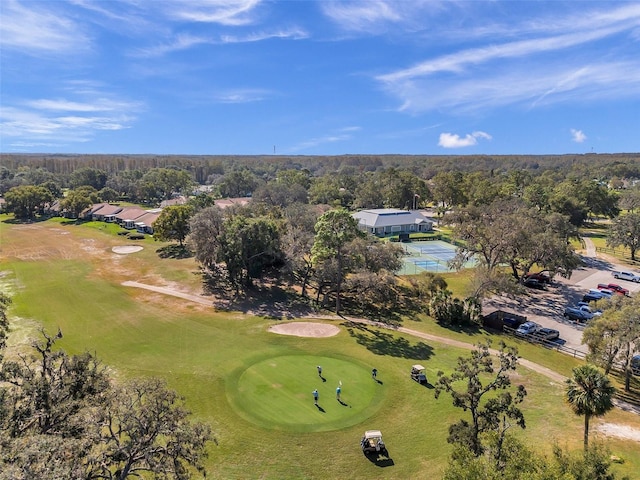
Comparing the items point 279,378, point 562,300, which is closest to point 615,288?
point 562,300

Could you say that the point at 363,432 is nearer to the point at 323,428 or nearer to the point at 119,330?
the point at 323,428

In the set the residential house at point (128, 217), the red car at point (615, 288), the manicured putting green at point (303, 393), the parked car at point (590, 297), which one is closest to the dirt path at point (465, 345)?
the manicured putting green at point (303, 393)

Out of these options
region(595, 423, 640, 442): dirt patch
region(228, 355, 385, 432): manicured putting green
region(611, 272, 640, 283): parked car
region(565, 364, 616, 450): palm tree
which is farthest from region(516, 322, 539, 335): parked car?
region(611, 272, 640, 283): parked car

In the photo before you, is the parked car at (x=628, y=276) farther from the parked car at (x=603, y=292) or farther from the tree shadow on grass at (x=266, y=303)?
the tree shadow on grass at (x=266, y=303)

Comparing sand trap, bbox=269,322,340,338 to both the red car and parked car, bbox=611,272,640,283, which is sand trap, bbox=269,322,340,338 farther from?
parked car, bbox=611,272,640,283

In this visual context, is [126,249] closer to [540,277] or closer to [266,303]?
[266,303]

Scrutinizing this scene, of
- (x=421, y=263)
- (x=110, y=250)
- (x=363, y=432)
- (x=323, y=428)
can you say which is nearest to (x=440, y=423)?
(x=363, y=432)
